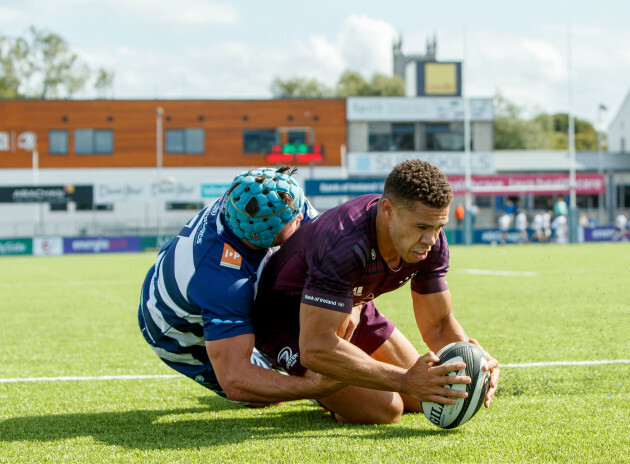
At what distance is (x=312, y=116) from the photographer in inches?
1818

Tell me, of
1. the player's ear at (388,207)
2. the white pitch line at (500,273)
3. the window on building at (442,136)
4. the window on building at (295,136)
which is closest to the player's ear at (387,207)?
the player's ear at (388,207)

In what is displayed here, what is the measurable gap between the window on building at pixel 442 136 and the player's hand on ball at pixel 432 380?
43.3 meters

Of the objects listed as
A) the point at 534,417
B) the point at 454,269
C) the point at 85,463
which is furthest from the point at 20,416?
the point at 454,269

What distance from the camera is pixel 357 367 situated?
12.4ft

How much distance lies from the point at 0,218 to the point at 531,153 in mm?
38469

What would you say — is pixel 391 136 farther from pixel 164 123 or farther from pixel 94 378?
pixel 94 378

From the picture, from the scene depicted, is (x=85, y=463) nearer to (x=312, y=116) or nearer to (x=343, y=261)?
(x=343, y=261)

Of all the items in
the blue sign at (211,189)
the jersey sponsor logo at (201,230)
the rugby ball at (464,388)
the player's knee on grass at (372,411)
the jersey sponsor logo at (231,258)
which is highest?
the blue sign at (211,189)

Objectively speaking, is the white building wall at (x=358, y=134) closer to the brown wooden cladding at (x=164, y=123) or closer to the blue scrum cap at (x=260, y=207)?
the brown wooden cladding at (x=164, y=123)

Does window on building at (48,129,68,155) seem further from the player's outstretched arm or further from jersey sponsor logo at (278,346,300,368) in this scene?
the player's outstretched arm

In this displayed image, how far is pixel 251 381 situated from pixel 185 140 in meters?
42.8

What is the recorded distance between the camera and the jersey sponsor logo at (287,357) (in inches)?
180

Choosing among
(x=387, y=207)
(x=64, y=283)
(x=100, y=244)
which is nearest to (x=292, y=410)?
(x=387, y=207)

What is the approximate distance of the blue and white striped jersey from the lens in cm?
416
